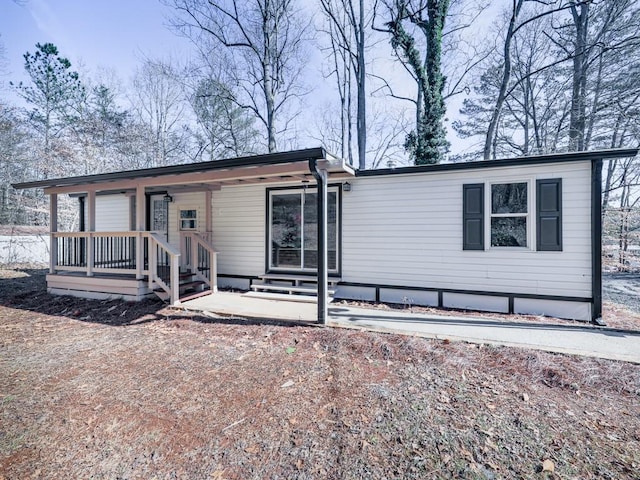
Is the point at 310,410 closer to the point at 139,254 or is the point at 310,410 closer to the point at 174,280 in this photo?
the point at 174,280

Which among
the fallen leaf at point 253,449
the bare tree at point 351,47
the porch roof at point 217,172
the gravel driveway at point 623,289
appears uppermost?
the bare tree at point 351,47

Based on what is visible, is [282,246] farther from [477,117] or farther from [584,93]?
[584,93]

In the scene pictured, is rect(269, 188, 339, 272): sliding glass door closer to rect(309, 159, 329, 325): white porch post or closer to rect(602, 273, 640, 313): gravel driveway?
rect(309, 159, 329, 325): white porch post

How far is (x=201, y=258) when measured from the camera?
7.73m

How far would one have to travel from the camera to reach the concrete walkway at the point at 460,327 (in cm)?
388

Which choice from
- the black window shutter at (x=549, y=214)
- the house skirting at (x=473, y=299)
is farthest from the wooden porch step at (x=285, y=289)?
the black window shutter at (x=549, y=214)

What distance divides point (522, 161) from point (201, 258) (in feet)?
23.6

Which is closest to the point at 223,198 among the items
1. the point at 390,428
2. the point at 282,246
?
the point at 282,246

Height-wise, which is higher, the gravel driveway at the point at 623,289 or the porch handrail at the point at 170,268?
the porch handrail at the point at 170,268

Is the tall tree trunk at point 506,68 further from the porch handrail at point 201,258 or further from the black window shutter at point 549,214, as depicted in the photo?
the porch handrail at point 201,258

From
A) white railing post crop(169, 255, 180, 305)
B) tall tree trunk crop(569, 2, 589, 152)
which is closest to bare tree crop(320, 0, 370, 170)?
tall tree trunk crop(569, 2, 589, 152)

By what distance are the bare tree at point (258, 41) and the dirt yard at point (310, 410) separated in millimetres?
12994

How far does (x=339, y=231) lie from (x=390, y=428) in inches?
192

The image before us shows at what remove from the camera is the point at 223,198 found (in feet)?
26.7
